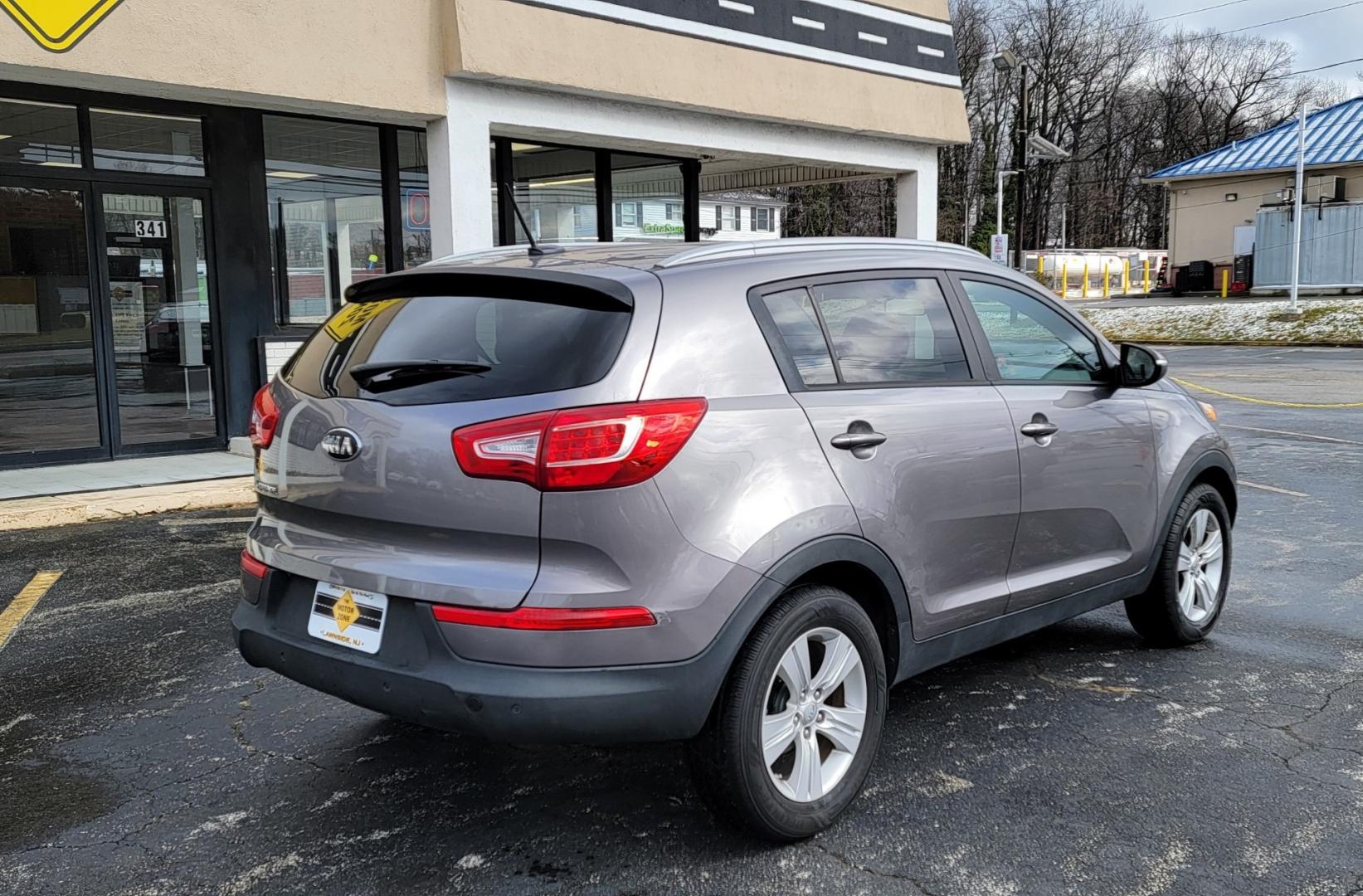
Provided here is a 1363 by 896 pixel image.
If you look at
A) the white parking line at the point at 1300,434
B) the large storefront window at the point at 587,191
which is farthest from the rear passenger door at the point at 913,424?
the large storefront window at the point at 587,191

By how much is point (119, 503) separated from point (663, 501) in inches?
276

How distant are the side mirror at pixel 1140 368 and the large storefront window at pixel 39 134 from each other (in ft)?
29.7

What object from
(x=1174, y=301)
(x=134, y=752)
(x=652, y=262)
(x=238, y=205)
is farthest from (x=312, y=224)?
(x=1174, y=301)

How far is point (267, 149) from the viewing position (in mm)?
11289

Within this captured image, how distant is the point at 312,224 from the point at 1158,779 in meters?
10.1

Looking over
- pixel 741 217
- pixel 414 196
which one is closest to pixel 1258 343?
pixel 414 196

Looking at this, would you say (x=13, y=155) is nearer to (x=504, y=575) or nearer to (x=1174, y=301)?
(x=504, y=575)

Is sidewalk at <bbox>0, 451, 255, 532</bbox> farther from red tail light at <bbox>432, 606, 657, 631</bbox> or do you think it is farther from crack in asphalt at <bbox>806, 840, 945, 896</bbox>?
crack in asphalt at <bbox>806, 840, 945, 896</bbox>

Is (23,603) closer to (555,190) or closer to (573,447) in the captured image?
(573,447)

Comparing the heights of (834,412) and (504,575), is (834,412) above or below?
above

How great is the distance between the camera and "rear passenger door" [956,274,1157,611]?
4.12 metres

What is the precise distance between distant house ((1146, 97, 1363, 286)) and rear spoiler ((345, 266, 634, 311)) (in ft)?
125

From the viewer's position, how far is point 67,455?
10.3 metres

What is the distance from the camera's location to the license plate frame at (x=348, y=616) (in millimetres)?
3105
